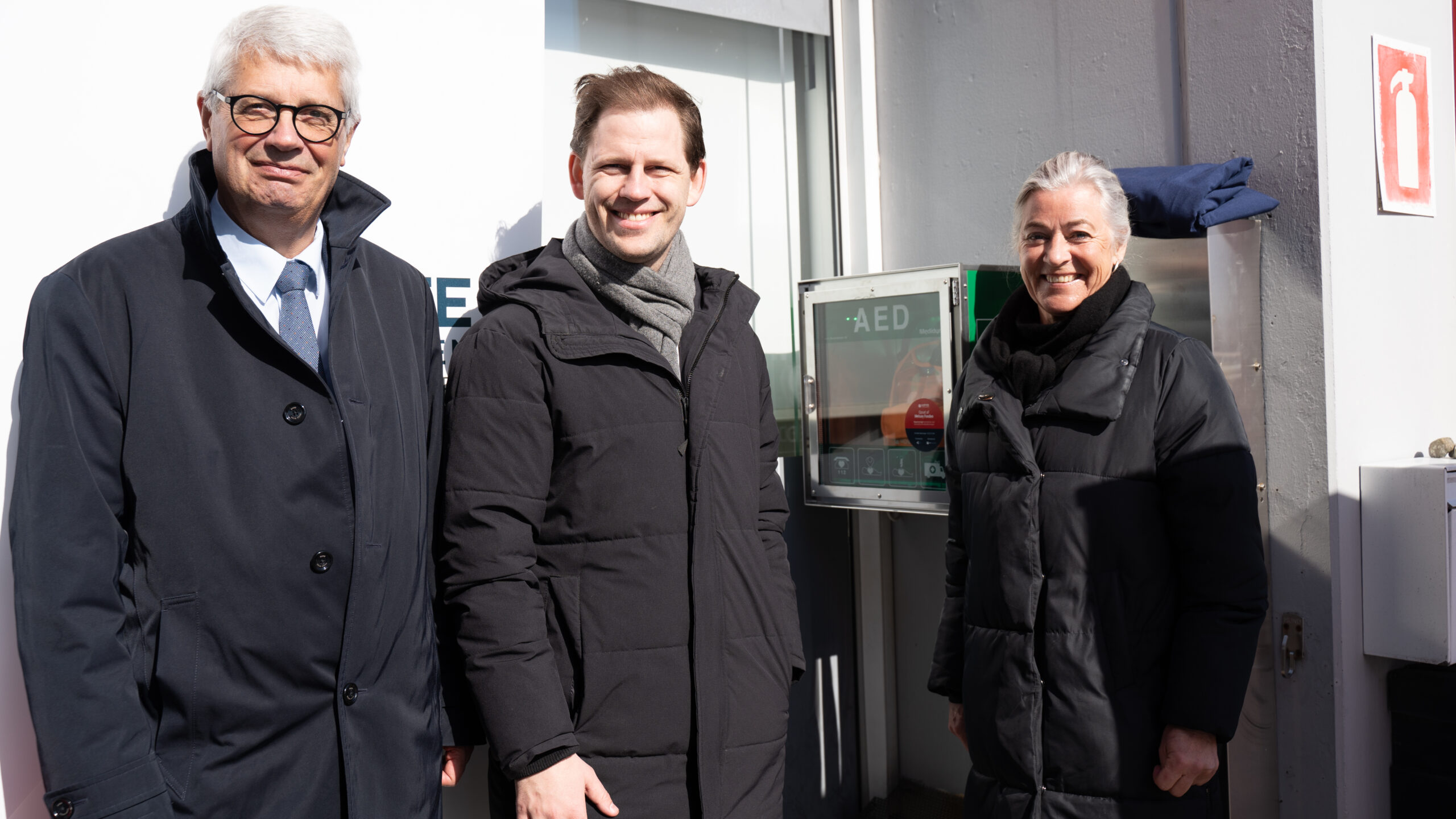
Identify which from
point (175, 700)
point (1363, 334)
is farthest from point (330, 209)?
point (1363, 334)

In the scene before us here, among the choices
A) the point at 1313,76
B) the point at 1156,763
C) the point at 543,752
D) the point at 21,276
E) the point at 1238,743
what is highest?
the point at 1313,76

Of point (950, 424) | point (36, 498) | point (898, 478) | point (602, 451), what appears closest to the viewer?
point (36, 498)

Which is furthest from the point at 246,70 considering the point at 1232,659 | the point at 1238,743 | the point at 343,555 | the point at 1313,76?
the point at 1238,743

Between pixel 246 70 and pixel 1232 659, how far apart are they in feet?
7.26

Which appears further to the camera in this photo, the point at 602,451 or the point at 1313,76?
the point at 1313,76

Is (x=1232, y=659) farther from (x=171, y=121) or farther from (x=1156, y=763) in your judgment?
(x=171, y=121)

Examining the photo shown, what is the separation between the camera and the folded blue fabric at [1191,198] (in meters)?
2.87

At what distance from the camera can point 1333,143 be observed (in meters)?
2.94

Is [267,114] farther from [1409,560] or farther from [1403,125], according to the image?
[1403,125]

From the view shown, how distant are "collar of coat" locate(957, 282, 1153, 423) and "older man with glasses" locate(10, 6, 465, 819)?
1391mm

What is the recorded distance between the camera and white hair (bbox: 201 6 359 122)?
1824 millimetres

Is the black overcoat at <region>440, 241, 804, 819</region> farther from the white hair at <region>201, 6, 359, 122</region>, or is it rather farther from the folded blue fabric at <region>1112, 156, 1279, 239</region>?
the folded blue fabric at <region>1112, 156, 1279, 239</region>

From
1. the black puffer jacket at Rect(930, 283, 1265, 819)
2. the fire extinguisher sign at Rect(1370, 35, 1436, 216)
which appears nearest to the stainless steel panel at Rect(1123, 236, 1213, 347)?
the fire extinguisher sign at Rect(1370, 35, 1436, 216)

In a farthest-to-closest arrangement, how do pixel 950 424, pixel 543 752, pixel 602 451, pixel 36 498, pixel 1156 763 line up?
pixel 950 424, pixel 1156 763, pixel 602 451, pixel 543 752, pixel 36 498
